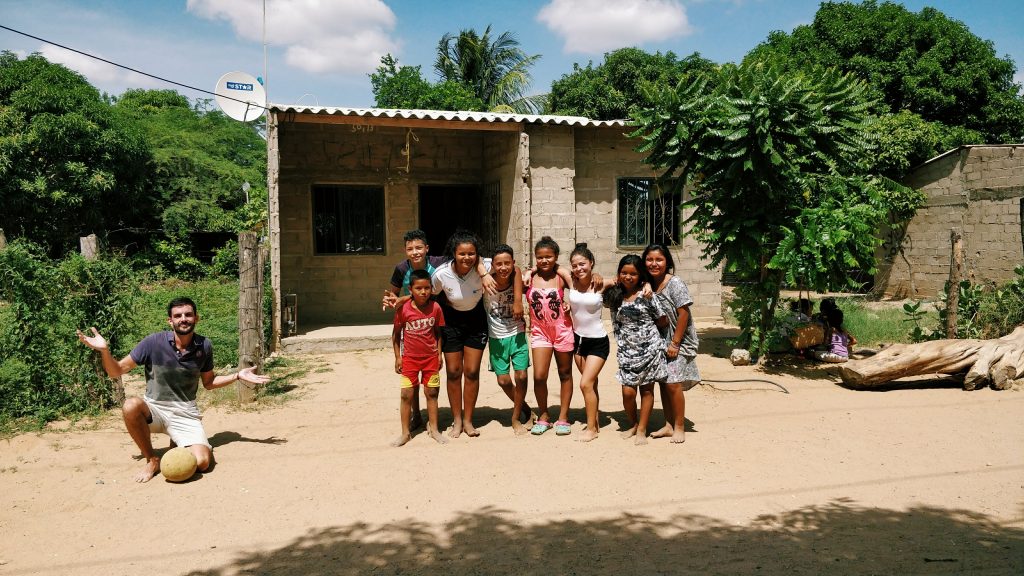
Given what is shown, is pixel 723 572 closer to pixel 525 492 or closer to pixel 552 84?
pixel 525 492

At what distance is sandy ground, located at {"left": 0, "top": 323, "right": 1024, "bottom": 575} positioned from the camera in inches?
132

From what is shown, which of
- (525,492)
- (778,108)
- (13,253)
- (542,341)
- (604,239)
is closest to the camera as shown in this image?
(525,492)

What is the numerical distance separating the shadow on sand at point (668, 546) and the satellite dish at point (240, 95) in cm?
724

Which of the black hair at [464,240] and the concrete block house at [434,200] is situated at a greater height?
the concrete block house at [434,200]

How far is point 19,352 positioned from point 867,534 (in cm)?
628

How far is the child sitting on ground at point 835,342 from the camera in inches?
321

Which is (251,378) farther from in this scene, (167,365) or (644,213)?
(644,213)

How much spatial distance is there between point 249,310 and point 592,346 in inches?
131

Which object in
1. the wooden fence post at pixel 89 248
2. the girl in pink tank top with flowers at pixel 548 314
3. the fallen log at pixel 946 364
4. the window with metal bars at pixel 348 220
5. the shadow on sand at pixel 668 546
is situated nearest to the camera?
the shadow on sand at pixel 668 546

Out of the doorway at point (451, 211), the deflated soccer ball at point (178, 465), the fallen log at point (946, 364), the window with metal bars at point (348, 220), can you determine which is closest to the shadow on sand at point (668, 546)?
the deflated soccer ball at point (178, 465)

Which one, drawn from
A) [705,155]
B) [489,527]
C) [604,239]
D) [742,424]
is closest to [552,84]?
[604,239]

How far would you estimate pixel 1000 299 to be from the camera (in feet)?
27.7

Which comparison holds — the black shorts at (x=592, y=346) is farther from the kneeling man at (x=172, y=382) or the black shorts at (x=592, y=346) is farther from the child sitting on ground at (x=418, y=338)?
the kneeling man at (x=172, y=382)

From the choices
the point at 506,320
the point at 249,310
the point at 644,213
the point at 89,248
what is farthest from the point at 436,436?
the point at 644,213
